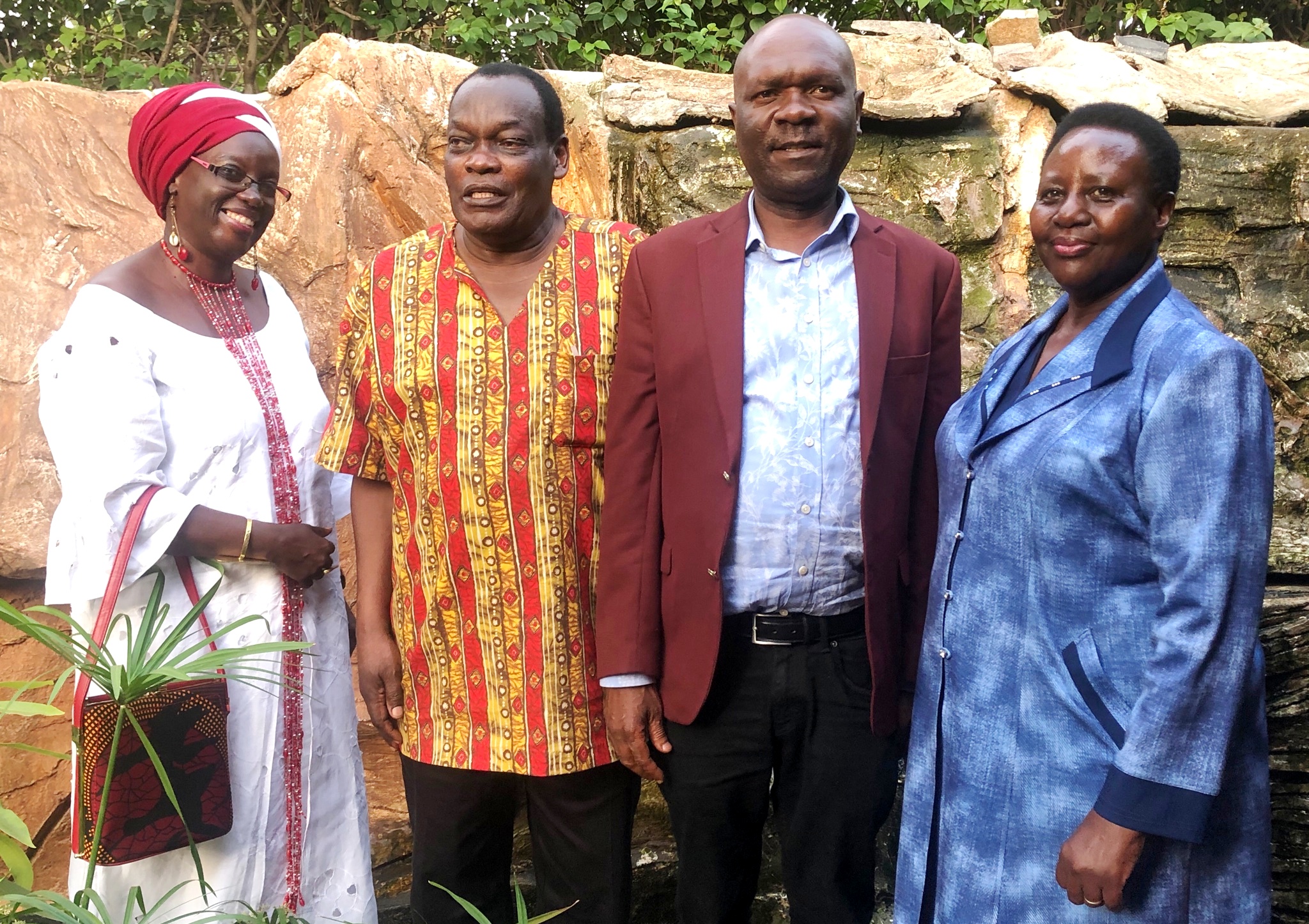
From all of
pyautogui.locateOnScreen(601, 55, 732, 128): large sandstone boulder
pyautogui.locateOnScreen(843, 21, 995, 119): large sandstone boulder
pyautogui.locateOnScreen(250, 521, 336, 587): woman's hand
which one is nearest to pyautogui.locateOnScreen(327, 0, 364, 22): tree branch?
pyautogui.locateOnScreen(601, 55, 732, 128): large sandstone boulder

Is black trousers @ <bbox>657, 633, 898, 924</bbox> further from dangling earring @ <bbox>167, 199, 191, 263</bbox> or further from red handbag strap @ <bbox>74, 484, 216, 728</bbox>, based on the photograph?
dangling earring @ <bbox>167, 199, 191, 263</bbox>

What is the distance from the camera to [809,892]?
2.14m

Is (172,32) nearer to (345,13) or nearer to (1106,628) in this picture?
(345,13)

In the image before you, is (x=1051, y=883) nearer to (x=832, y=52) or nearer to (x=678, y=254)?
(x=678, y=254)

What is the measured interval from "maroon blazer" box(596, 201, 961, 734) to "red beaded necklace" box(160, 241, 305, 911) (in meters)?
0.69

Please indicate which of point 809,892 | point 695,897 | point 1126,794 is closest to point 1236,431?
point 1126,794

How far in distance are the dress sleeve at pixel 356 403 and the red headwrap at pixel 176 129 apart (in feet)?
1.37

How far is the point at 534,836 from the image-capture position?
232 centimetres

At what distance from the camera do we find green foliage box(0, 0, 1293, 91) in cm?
504

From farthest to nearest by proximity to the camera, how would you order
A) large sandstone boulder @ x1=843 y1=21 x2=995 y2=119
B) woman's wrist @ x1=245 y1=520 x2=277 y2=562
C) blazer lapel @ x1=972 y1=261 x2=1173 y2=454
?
large sandstone boulder @ x1=843 y1=21 x2=995 y2=119 → woman's wrist @ x1=245 y1=520 x2=277 y2=562 → blazer lapel @ x1=972 y1=261 x2=1173 y2=454

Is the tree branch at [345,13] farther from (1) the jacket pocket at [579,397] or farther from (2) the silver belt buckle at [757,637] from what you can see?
(2) the silver belt buckle at [757,637]

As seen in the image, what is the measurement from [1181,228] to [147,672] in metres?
3.06

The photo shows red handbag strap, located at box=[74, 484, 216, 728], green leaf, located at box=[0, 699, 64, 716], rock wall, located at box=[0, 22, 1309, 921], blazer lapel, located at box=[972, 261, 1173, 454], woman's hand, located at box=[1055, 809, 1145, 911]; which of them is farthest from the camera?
rock wall, located at box=[0, 22, 1309, 921]

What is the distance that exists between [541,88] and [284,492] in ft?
3.21
